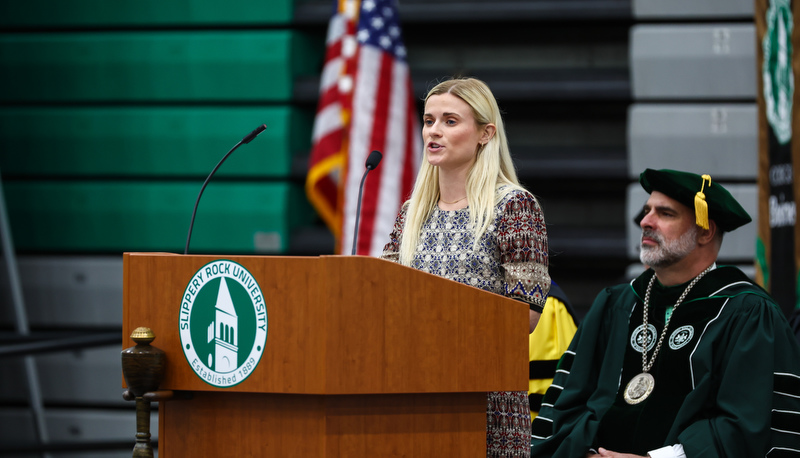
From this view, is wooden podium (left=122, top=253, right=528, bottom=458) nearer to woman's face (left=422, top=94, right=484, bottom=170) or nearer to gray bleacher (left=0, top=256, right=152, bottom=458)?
woman's face (left=422, top=94, right=484, bottom=170)

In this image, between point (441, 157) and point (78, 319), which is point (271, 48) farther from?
point (441, 157)

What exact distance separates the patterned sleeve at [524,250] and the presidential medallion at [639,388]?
23.1 inches

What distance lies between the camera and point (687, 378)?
263 centimetres

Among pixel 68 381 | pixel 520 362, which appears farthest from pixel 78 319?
pixel 520 362

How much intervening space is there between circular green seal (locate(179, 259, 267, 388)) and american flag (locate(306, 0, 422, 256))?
137 inches

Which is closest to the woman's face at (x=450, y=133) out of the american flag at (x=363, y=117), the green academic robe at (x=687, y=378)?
the green academic robe at (x=687, y=378)

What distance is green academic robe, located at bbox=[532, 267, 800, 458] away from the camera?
2492 millimetres

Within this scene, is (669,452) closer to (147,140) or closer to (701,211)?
(701,211)

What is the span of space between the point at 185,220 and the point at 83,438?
165cm

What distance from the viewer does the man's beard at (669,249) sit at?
271cm

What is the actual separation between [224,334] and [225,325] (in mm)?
19

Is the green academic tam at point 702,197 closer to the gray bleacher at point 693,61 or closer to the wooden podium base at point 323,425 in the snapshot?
the wooden podium base at point 323,425

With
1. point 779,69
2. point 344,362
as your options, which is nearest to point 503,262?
point 344,362

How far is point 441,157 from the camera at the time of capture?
2451mm
